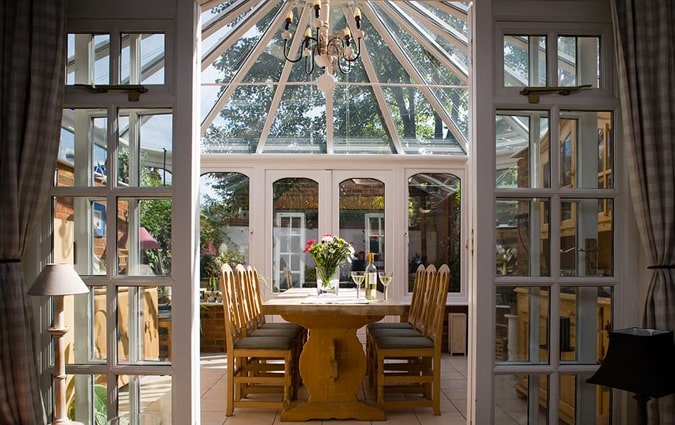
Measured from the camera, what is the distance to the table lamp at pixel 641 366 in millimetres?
2277

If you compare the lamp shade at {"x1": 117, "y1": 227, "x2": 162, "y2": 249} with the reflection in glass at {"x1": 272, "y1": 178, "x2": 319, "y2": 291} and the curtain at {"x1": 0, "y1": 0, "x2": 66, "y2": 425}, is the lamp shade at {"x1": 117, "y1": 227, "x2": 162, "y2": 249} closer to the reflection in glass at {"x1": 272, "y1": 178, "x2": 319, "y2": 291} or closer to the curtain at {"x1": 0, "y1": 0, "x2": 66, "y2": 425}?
the curtain at {"x1": 0, "y1": 0, "x2": 66, "y2": 425}

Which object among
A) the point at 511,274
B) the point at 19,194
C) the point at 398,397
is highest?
the point at 19,194

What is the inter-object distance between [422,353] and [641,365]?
237cm

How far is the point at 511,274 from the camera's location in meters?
2.87

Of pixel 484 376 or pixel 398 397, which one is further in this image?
pixel 398 397

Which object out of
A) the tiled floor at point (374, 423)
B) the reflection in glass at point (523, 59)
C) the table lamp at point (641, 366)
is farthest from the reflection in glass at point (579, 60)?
the tiled floor at point (374, 423)

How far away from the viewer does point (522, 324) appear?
2.86 meters

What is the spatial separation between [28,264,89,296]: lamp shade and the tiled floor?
214 cm

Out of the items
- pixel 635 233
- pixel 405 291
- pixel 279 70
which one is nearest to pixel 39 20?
pixel 635 233

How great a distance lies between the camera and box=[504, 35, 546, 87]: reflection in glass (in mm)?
2914

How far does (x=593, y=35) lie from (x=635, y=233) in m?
0.98

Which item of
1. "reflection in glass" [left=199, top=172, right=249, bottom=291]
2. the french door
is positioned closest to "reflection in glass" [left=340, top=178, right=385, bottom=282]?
the french door

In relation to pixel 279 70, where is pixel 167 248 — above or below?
below

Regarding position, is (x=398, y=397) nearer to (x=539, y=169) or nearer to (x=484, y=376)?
(x=484, y=376)
